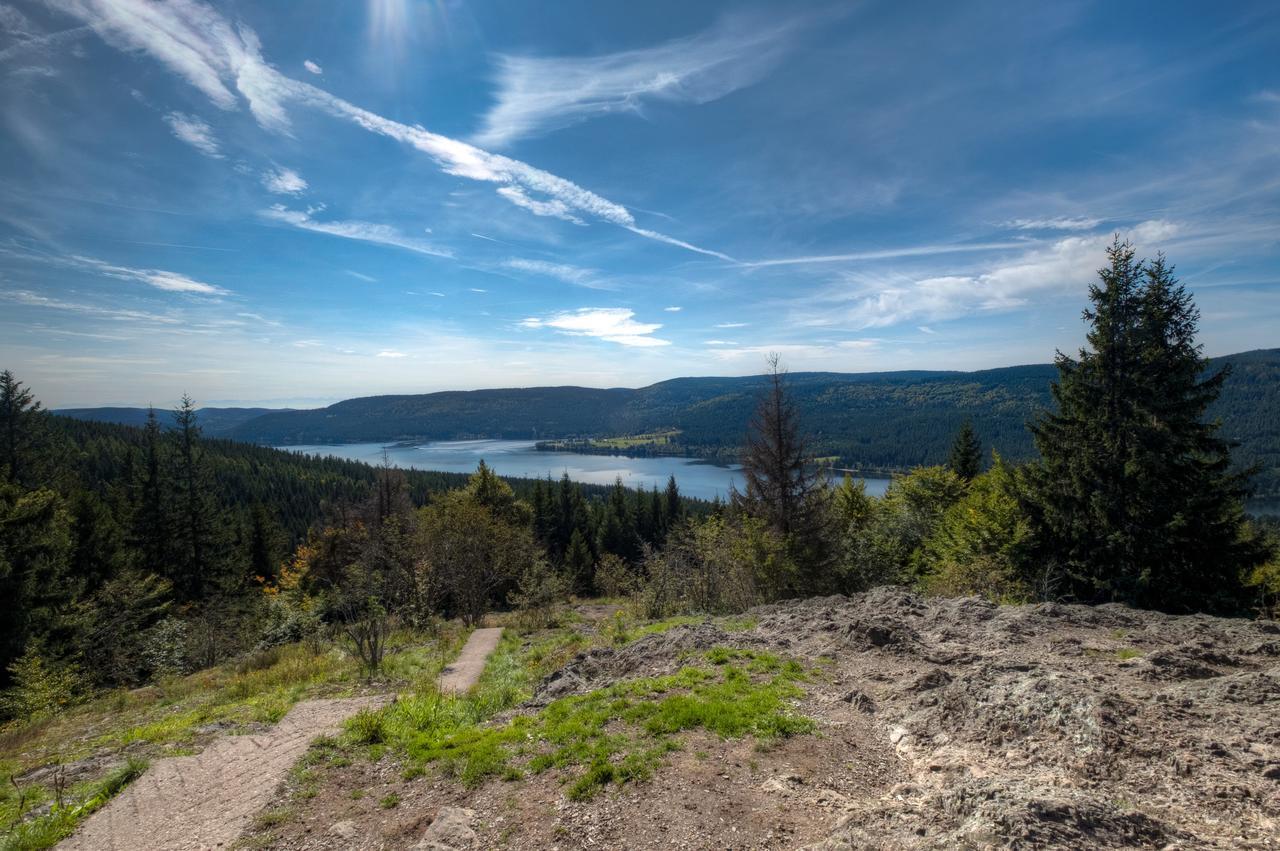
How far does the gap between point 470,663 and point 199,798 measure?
7523mm

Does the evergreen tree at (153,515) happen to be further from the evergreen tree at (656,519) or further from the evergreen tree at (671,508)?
the evergreen tree at (671,508)

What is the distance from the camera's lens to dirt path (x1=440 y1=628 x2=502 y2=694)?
12.1 m

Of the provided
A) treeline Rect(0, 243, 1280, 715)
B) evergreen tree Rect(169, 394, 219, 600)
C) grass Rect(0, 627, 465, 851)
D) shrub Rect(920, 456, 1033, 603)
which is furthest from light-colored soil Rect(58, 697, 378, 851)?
evergreen tree Rect(169, 394, 219, 600)

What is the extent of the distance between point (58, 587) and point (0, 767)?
13640mm

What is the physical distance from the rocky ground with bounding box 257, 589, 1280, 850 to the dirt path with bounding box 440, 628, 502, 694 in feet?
15.2

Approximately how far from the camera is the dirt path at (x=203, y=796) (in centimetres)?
599

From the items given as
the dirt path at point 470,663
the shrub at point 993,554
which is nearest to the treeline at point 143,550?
the dirt path at point 470,663

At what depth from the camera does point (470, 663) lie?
14.1m

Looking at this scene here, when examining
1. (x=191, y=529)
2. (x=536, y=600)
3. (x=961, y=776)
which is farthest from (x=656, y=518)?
(x=961, y=776)

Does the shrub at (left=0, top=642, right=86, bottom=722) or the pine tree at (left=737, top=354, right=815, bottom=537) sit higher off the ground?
the pine tree at (left=737, top=354, right=815, bottom=537)

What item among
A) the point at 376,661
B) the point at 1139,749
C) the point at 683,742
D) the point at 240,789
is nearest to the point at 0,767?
the point at 240,789

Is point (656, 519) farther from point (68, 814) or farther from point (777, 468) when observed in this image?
point (68, 814)

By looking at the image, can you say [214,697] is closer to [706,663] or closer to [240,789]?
[240,789]

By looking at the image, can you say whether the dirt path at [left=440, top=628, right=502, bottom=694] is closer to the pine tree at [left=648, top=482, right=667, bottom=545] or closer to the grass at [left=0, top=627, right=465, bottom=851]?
the grass at [left=0, top=627, right=465, bottom=851]
